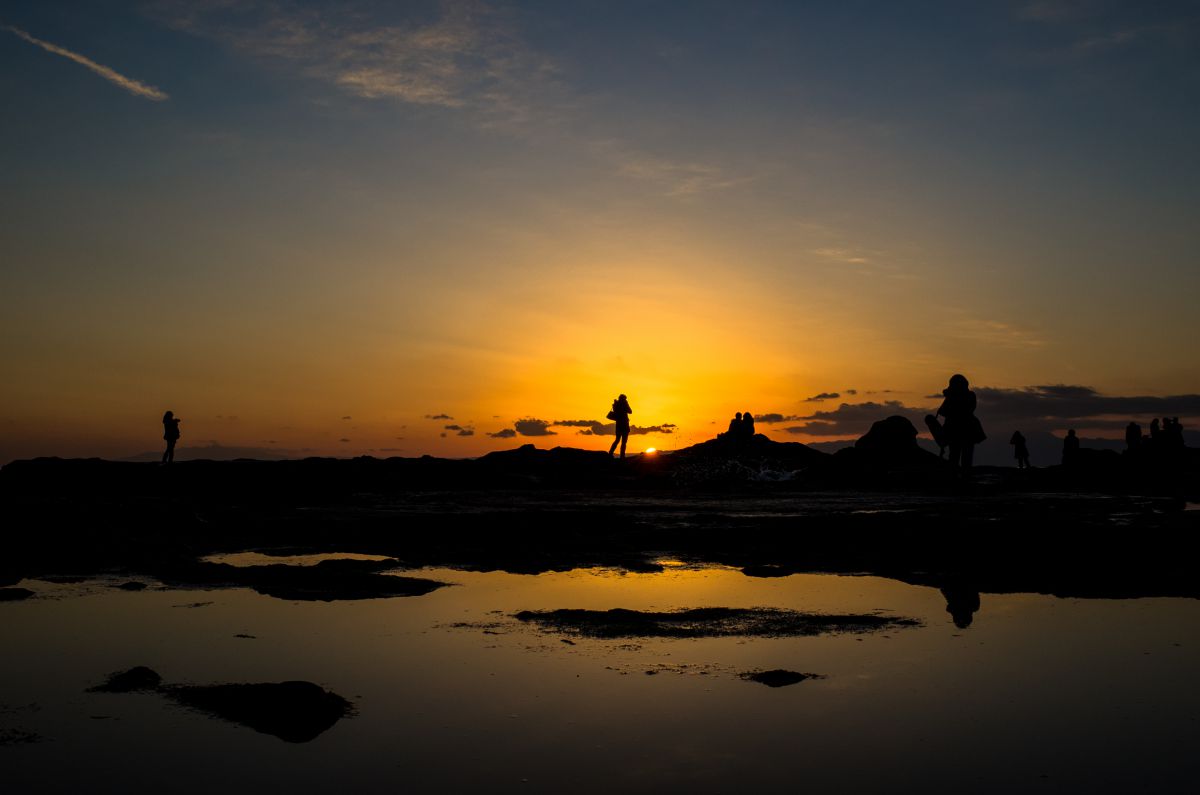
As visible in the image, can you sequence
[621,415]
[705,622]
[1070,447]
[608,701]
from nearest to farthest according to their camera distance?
[608,701] < [705,622] < [621,415] < [1070,447]

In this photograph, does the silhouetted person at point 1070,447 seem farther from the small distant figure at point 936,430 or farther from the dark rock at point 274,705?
the dark rock at point 274,705

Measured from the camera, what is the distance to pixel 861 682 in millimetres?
5762

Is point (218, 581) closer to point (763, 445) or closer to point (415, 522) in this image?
point (415, 522)

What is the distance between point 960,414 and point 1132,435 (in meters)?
19.4

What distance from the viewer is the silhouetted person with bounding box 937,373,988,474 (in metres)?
24.8

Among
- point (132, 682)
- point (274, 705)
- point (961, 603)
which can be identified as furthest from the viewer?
point (961, 603)

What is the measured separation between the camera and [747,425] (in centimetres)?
3666

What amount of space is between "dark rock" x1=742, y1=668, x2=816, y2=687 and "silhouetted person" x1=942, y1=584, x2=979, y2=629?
2198 mm

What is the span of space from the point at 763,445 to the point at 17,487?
83.9 ft

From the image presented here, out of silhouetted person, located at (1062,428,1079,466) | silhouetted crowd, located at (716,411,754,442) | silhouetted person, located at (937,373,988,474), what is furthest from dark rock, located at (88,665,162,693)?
silhouetted person, located at (1062,428,1079,466)

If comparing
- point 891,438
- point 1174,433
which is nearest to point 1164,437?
point 1174,433

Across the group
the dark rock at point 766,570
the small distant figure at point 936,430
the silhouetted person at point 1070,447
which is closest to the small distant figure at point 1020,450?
the silhouetted person at point 1070,447

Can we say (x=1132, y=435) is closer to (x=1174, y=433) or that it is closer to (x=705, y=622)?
(x=1174, y=433)

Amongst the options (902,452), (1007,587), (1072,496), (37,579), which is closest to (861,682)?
(1007,587)
